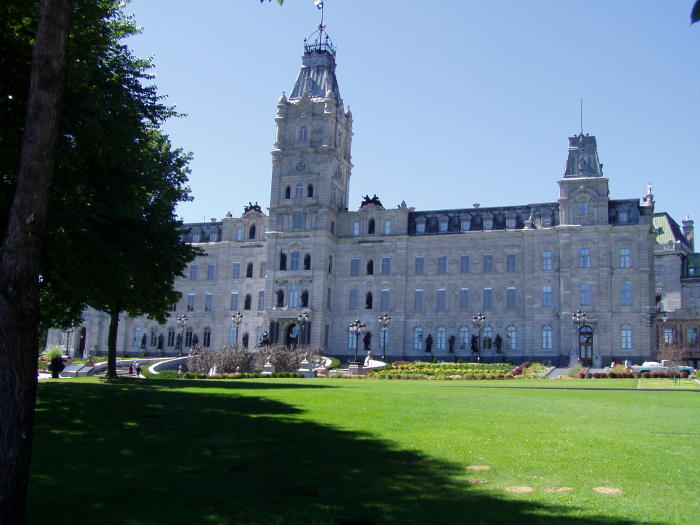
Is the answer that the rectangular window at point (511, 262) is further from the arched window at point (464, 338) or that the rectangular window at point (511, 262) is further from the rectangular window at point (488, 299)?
the arched window at point (464, 338)

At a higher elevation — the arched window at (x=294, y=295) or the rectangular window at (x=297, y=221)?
the rectangular window at (x=297, y=221)

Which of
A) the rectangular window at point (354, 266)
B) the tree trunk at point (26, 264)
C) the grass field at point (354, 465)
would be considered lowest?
the grass field at point (354, 465)

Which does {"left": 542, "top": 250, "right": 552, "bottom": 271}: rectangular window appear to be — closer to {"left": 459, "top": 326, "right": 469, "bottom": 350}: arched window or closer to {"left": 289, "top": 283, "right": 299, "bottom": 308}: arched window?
{"left": 459, "top": 326, "right": 469, "bottom": 350}: arched window

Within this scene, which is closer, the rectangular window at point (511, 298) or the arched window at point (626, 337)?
the arched window at point (626, 337)

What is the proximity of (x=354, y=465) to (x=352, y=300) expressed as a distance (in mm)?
63692

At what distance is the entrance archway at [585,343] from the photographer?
66.4 meters

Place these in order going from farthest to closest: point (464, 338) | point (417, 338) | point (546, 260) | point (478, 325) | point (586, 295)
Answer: point (417, 338), point (464, 338), point (478, 325), point (546, 260), point (586, 295)

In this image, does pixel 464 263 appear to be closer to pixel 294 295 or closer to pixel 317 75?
pixel 294 295

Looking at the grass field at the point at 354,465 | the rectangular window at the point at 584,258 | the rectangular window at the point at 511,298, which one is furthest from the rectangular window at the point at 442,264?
the grass field at the point at 354,465

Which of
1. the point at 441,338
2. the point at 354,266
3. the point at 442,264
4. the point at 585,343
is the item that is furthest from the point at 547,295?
the point at 354,266

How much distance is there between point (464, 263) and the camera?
7312 centimetres

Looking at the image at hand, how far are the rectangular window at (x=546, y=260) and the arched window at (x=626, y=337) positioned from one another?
8.89 m

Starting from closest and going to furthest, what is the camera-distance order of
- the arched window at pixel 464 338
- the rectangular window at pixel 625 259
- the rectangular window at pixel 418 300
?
the rectangular window at pixel 625 259 → the arched window at pixel 464 338 → the rectangular window at pixel 418 300

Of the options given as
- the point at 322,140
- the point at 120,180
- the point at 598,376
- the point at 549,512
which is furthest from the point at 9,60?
the point at 322,140
